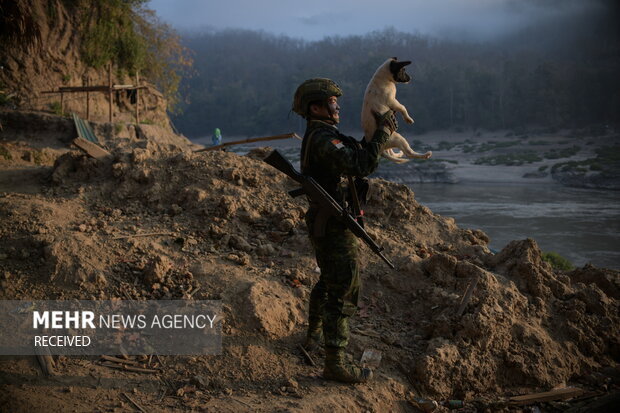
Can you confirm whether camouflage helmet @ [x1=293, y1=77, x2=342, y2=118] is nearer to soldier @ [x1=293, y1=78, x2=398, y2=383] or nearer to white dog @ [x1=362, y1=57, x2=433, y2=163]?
soldier @ [x1=293, y1=78, x2=398, y2=383]

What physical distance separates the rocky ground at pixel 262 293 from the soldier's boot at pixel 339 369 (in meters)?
0.06

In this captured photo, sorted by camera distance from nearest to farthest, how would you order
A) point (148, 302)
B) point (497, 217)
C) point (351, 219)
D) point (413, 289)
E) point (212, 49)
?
point (351, 219) < point (148, 302) < point (413, 289) < point (497, 217) < point (212, 49)

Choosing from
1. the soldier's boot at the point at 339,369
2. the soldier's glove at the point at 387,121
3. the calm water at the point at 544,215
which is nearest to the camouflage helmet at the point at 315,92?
the soldier's glove at the point at 387,121

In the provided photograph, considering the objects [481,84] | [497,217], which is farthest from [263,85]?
[497,217]

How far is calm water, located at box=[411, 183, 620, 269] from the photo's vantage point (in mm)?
13461

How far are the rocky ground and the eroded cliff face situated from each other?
27.8ft

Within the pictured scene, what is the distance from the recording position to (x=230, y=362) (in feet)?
10.3

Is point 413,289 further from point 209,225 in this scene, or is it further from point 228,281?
point 209,225

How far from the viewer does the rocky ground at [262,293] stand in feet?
9.53

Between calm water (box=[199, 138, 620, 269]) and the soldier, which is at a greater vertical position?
the soldier

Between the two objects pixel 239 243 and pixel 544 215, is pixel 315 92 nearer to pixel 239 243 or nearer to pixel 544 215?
pixel 239 243

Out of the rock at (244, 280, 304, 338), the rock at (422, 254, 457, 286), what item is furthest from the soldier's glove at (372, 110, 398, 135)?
the rock at (422, 254, 457, 286)

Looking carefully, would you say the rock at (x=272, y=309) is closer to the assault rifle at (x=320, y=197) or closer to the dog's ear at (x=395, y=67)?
the assault rifle at (x=320, y=197)

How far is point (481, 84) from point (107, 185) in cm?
4657
